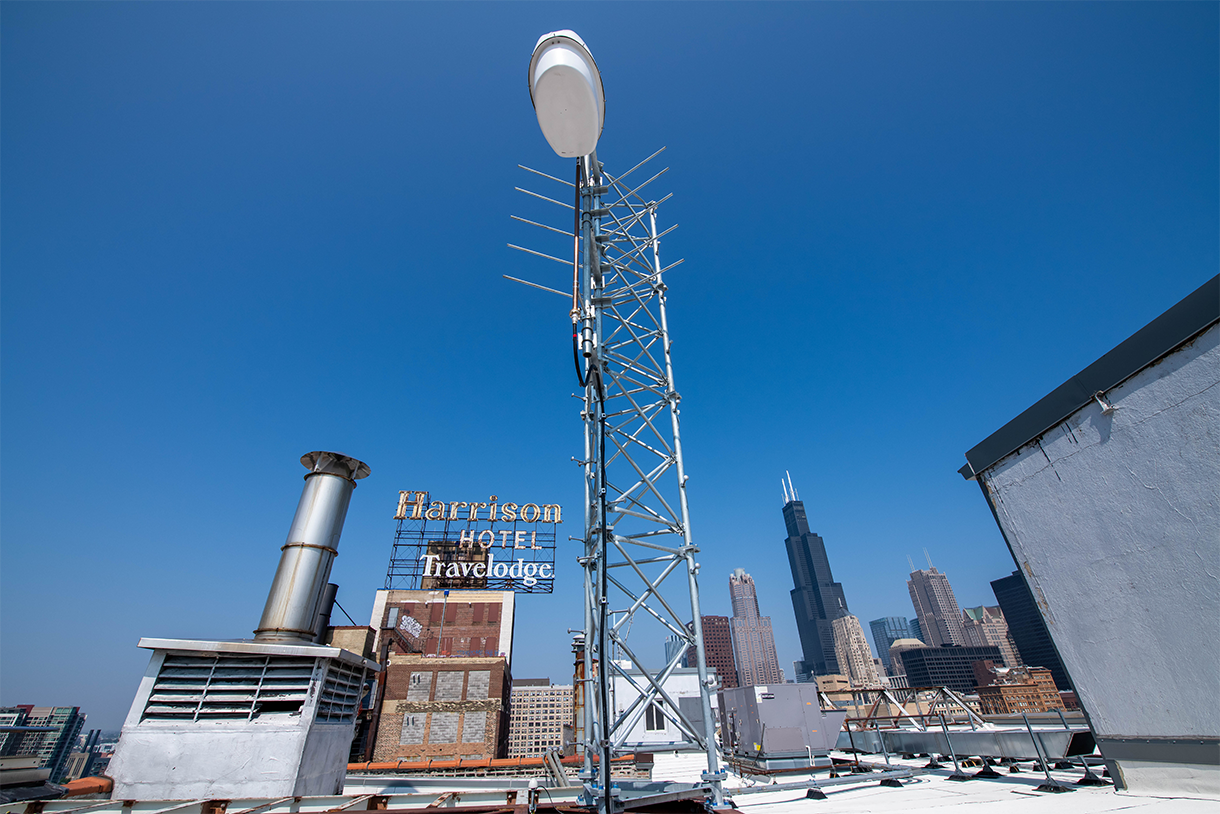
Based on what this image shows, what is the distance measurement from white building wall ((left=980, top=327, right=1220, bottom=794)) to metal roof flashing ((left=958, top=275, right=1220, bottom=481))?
0.43 ft

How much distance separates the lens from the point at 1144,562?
672 cm

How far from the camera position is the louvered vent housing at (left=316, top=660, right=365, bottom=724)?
10812 millimetres

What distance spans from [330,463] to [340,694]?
5.66 metres

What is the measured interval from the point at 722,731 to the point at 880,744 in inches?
260

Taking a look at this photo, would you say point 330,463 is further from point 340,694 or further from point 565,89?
point 565,89

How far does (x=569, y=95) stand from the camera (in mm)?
7293

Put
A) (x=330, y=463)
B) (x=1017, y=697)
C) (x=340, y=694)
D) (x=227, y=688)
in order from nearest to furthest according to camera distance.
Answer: (x=227, y=688)
(x=340, y=694)
(x=330, y=463)
(x=1017, y=697)

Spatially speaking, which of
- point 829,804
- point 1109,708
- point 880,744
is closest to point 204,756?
point 829,804

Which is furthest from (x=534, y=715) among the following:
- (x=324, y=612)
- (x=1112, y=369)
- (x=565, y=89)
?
(x=565, y=89)

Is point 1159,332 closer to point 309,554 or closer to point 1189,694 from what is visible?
point 1189,694

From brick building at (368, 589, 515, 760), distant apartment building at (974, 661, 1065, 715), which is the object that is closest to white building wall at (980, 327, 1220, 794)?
distant apartment building at (974, 661, 1065, 715)

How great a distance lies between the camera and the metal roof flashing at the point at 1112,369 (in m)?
6.33

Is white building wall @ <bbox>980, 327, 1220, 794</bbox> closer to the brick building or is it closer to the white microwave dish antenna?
the white microwave dish antenna

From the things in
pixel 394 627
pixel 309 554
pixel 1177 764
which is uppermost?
pixel 394 627
